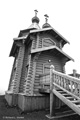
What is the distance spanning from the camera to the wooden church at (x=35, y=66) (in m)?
8.71

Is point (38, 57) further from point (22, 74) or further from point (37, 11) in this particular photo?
point (37, 11)

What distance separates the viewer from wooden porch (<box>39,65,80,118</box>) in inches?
194

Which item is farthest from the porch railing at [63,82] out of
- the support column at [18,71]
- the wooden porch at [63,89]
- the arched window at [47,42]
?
the arched window at [47,42]

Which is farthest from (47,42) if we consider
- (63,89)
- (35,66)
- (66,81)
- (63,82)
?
(63,89)

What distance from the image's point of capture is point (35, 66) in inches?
380

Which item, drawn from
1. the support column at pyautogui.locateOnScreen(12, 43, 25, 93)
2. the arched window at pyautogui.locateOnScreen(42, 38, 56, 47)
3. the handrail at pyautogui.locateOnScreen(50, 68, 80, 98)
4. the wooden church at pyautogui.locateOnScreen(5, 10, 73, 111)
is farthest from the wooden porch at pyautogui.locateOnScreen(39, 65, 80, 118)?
the arched window at pyautogui.locateOnScreen(42, 38, 56, 47)

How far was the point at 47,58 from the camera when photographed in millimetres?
10773

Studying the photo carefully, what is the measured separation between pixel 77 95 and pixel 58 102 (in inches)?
207

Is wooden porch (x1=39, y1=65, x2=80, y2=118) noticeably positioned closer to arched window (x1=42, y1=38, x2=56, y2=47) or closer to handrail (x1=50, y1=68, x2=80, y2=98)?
handrail (x1=50, y1=68, x2=80, y2=98)

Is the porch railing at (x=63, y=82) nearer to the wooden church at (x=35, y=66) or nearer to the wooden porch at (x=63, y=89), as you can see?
the wooden porch at (x=63, y=89)

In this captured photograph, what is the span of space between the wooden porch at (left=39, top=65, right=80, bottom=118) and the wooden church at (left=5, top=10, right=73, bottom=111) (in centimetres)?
93

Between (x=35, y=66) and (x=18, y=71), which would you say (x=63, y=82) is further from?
(x=18, y=71)

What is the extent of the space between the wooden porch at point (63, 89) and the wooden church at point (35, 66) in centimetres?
93

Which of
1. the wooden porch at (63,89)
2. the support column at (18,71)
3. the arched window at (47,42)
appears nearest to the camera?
the wooden porch at (63,89)
